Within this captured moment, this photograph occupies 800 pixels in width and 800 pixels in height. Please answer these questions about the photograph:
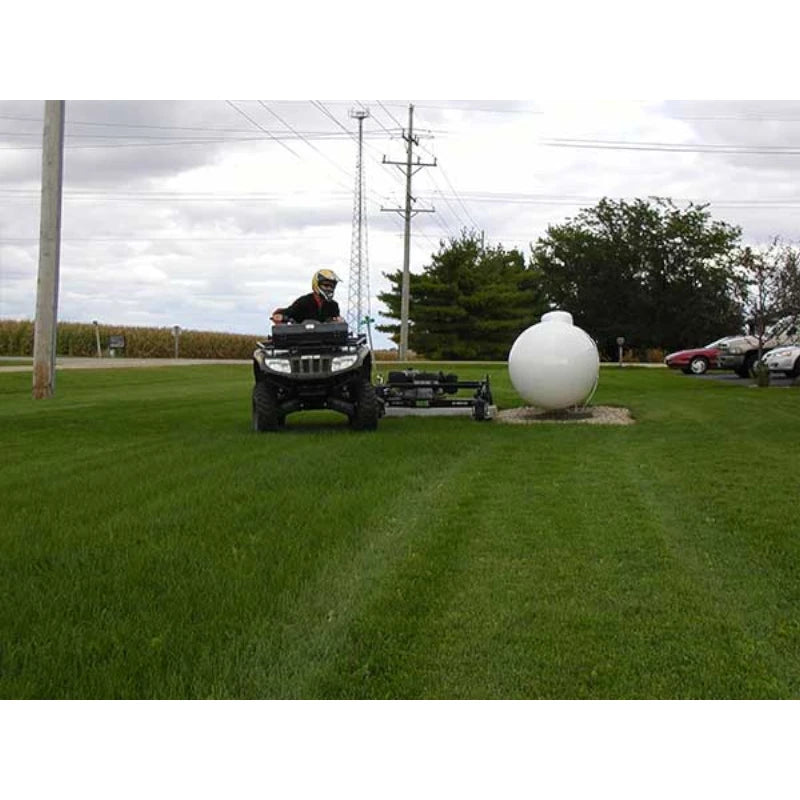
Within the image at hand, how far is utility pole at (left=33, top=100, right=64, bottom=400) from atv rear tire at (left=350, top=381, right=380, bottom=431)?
401 inches

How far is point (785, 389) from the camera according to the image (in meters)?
28.1

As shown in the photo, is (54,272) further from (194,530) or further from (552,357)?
(194,530)

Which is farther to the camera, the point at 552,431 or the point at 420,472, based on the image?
the point at 552,431

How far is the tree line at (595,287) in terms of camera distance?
198ft

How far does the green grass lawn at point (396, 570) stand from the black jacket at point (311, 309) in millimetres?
2517

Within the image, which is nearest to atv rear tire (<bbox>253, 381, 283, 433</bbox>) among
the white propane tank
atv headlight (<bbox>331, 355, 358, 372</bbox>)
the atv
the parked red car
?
the atv

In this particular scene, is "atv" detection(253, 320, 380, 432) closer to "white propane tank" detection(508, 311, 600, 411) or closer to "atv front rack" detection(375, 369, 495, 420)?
"atv front rack" detection(375, 369, 495, 420)

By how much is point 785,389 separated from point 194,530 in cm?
2360

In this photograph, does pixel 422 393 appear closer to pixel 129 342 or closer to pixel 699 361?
pixel 699 361

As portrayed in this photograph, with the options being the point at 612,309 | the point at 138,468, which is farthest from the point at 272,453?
the point at 612,309

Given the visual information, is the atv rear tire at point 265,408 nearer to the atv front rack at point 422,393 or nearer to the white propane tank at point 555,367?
the atv front rack at point 422,393

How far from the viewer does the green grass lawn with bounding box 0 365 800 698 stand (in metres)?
4.83

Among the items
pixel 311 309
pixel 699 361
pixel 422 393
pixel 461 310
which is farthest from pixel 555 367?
pixel 461 310

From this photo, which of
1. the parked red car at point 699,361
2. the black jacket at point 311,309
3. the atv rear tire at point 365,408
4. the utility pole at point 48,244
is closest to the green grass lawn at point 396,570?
the atv rear tire at point 365,408
